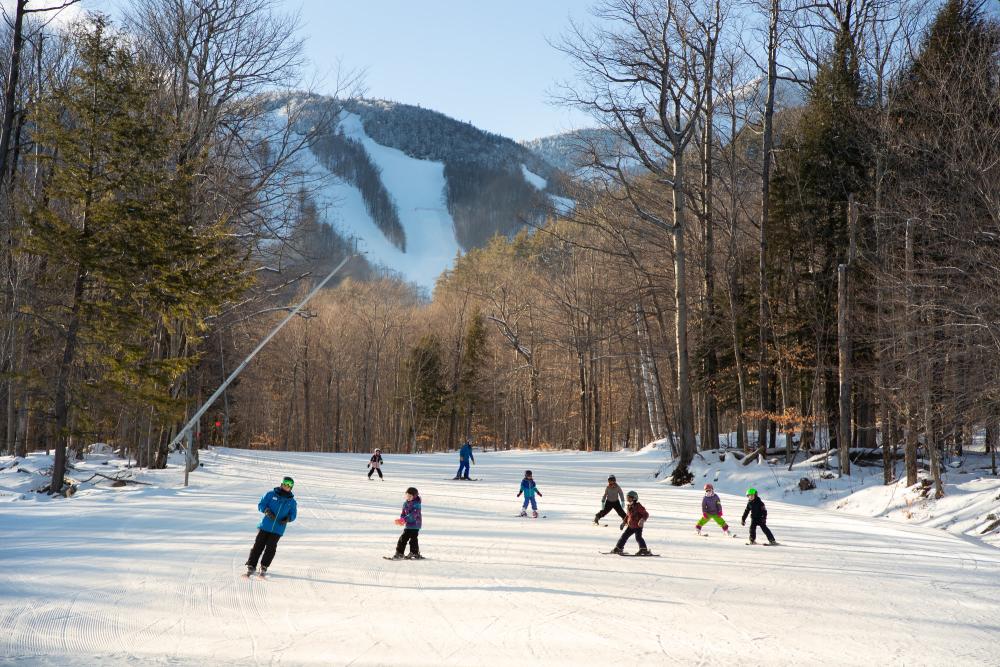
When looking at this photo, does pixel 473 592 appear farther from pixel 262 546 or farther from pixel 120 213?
pixel 120 213

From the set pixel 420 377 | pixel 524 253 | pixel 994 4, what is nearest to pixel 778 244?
pixel 994 4

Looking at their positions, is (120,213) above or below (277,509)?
above

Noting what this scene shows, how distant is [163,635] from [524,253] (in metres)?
80.8

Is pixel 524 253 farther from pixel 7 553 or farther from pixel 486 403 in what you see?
pixel 7 553

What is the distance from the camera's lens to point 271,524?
35.3 ft

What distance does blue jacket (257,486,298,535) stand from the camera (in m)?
10.7

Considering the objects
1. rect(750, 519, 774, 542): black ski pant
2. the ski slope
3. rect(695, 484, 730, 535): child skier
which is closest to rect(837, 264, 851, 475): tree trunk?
the ski slope

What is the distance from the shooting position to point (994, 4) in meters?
26.0

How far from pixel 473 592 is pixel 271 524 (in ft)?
10.4

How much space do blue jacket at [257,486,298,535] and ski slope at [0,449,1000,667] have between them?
2.30 feet

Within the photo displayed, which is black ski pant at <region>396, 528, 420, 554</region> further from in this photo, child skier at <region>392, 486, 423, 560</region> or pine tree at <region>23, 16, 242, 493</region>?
pine tree at <region>23, 16, 242, 493</region>

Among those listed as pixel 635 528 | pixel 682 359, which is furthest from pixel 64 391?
pixel 682 359

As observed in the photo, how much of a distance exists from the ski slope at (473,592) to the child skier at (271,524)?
0.99 feet

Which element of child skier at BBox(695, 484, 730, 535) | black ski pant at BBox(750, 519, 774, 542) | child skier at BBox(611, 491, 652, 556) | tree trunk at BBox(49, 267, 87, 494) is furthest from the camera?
tree trunk at BBox(49, 267, 87, 494)
